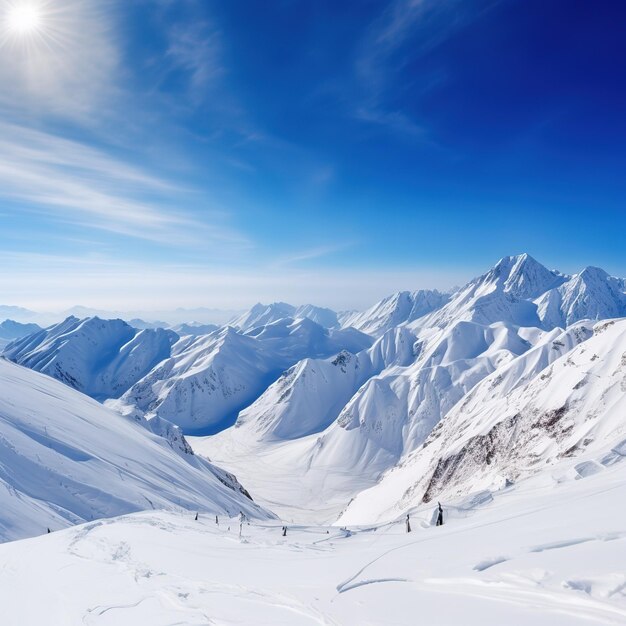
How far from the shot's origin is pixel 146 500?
29.6m

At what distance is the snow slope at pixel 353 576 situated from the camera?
22.7 ft

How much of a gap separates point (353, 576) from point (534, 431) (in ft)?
257

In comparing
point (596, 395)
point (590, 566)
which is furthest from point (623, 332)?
point (590, 566)

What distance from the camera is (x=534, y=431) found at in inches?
2879

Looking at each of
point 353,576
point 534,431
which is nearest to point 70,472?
point 353,576

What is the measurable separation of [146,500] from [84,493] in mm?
4647

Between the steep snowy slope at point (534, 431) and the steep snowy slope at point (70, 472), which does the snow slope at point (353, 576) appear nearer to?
the steep snowy slope at point (70, 472)

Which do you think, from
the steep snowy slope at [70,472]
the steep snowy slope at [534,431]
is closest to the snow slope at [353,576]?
the steep snowy slope at [70,472]

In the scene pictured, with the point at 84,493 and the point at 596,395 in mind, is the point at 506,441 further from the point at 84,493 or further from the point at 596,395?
the point at 84,493

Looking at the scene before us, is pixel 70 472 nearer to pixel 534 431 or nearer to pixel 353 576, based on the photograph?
pixel 353 576

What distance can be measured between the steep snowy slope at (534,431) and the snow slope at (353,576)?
4304 centimetres

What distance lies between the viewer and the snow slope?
6926mm

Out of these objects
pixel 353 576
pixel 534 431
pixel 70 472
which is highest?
pixel 534 431

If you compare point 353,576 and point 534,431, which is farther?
point 534,431
